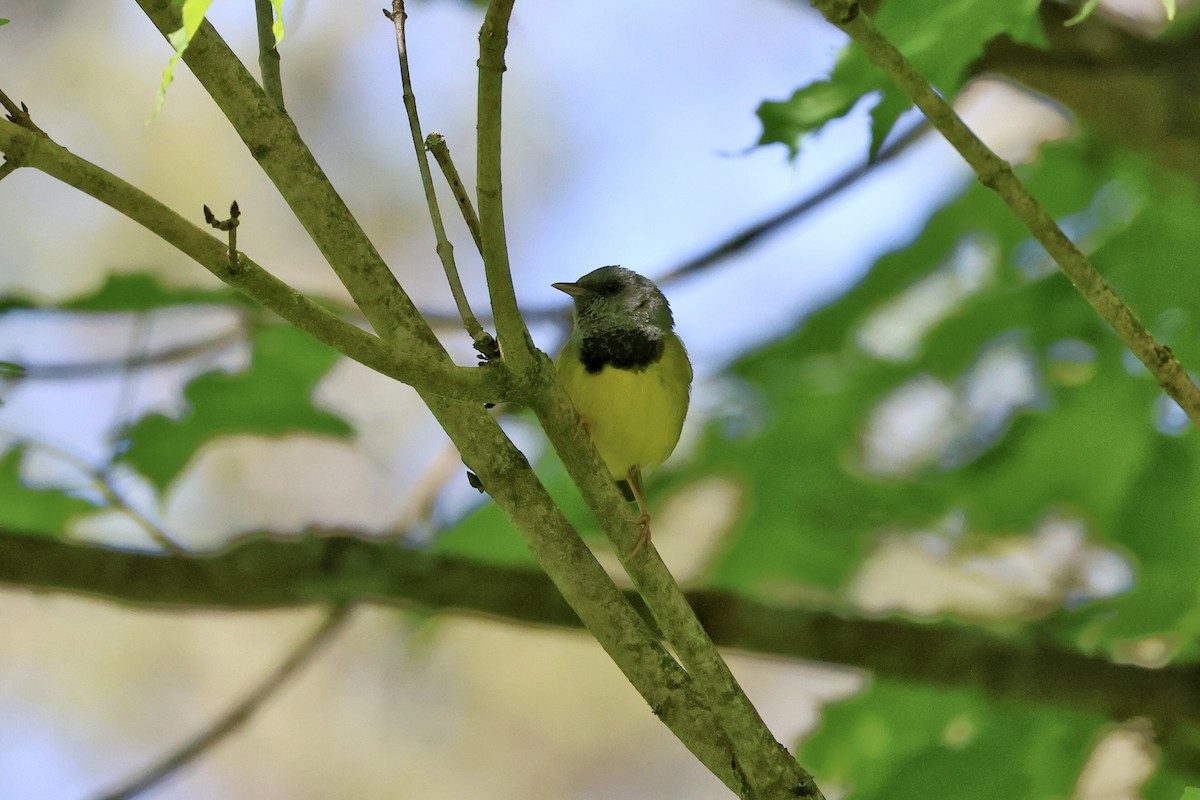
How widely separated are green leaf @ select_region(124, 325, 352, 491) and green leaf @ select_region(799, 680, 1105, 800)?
998 millimetres

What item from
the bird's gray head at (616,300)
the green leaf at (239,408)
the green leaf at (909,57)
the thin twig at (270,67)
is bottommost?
the thin twig at (270,67)

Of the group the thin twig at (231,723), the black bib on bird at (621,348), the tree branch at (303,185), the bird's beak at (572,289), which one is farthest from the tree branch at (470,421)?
the bird's beak at (572,289)

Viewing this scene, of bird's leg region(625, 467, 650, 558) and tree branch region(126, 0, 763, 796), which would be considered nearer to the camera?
tree branch region(126, 0, 763, 796)

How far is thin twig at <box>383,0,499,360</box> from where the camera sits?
1236 mm

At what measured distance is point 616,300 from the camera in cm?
249

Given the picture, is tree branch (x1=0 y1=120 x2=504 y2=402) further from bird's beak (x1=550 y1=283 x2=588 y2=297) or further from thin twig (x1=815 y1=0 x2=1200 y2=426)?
bird's beak (x1=550 y1=283 x2=588 y2=297)

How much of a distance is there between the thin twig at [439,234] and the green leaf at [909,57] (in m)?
0.58

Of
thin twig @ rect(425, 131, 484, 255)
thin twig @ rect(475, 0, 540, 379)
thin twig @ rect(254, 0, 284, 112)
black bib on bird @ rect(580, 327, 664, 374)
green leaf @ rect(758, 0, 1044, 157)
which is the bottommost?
thin twig @ rect(475, 0, 540, 379)

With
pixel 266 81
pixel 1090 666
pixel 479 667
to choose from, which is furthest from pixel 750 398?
pixel 479 667

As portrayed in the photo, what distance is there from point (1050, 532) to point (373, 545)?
53.6 inches

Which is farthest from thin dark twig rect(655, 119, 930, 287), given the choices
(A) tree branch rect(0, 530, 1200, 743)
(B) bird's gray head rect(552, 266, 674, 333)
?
(A) tree branch rect(0, 530, 1200, 743)

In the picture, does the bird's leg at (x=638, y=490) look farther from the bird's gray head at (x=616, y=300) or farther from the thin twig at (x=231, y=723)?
the thin twig at (x=231, y=723)

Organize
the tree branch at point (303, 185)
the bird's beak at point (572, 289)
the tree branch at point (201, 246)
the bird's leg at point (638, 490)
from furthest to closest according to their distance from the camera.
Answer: the bird's beak at point (572, 289), the bird's leg at point (638, 490), the tree branch at point (303, 185), the tree branch at point (201, 246)

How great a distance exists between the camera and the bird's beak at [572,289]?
2541 millimetres
